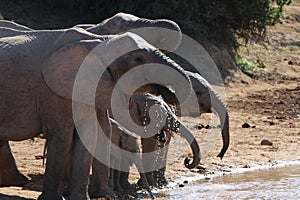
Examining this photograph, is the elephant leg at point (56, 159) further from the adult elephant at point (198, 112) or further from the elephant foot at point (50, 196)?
the adult elephant at point (198, 112)

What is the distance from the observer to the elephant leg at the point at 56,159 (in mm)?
7117

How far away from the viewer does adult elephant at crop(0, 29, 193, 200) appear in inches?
276

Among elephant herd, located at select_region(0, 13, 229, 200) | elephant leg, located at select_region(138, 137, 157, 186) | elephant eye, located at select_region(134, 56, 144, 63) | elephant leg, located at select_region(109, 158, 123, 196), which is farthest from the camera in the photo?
elephant leg, located at select_region(138, 137, 157, 186)

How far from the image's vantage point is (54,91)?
7.08 metres

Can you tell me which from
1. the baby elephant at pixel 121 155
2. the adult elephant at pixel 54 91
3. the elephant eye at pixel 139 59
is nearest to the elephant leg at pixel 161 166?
the baby elephant at pixel 121 155

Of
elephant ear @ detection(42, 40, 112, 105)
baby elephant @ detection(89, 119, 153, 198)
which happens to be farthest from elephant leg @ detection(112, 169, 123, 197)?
elephant ear @ detection(42, 40, 112, 105)

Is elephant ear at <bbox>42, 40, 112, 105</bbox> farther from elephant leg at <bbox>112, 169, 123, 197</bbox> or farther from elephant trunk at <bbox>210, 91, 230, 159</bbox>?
elephant trunk at <bbox>210, 91, 230, 159</bbox>

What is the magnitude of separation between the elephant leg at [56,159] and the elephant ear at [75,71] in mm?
294

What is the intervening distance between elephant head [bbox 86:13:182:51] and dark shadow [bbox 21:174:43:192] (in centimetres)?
146

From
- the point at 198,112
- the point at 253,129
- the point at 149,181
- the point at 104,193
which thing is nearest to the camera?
the point at 104,193

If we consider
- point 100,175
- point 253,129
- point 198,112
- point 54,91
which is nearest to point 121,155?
point 100,175

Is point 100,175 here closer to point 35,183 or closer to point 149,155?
point 35,183

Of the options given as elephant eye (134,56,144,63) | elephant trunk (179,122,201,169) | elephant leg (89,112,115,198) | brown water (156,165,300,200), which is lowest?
brown water (156,165,300,200)

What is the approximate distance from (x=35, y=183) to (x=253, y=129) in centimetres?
531
